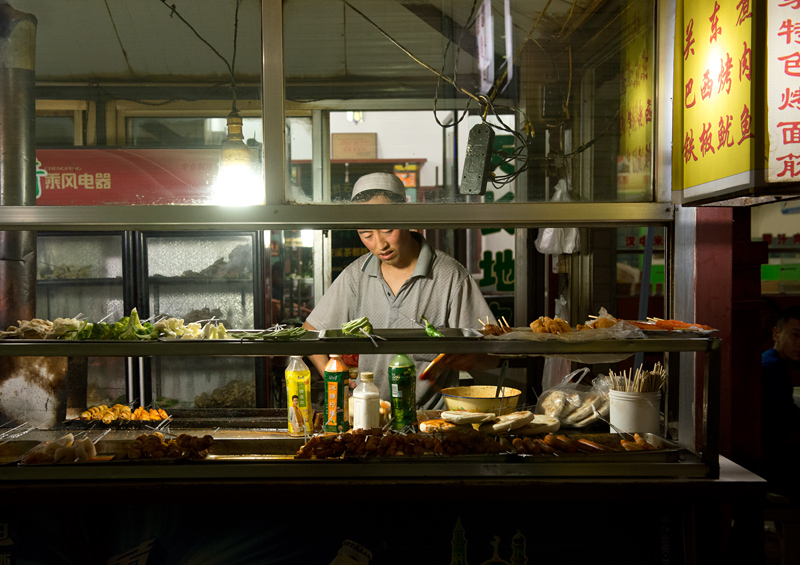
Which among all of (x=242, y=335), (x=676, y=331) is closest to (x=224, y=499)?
(x=242, y=335)

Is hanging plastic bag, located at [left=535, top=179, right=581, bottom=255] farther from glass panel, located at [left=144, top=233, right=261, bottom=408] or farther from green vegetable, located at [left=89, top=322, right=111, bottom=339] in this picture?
green vegetable, located at [left=89, top=322, right=111, bottom=339]

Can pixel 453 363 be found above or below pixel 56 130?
below

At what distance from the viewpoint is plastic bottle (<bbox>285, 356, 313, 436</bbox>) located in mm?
2416

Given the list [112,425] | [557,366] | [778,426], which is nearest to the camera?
[112,425]

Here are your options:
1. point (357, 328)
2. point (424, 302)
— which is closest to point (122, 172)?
point (424, 302)

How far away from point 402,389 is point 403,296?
954 mm

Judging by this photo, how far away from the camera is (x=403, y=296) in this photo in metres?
3.27

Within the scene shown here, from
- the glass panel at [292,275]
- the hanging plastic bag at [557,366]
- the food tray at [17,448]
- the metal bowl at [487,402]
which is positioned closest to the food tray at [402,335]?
the metal bowl at [487,402]

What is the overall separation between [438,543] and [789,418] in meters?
2.91

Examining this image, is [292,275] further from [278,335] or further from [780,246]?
[780,246]

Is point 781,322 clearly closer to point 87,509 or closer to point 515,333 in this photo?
point 515,333

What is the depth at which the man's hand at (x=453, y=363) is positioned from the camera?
2537 millimetres

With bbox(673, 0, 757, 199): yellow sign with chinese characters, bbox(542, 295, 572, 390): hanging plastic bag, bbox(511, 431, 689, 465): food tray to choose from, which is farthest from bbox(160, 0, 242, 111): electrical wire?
bbox(542, 295, 572, 390): hanging plastic bag

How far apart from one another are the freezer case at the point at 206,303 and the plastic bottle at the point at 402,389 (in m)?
2.22
